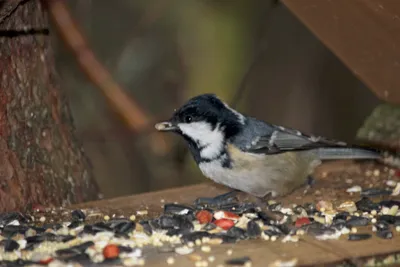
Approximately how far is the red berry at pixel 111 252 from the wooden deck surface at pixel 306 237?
0.11 m

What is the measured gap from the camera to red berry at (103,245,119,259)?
245 cm

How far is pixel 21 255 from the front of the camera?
8.35 feet

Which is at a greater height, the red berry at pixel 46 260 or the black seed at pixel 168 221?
the red berry at pixel 46 260

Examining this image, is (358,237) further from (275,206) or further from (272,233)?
(275,206)

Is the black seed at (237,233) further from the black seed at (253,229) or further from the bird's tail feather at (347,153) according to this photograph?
the bird's tail feather at (347,153)

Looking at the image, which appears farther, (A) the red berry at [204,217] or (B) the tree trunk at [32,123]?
(B) the tree trunk at [32,123]

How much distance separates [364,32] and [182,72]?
235 cm

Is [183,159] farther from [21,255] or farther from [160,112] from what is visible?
[21,255]

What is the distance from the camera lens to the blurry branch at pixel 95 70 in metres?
4.50

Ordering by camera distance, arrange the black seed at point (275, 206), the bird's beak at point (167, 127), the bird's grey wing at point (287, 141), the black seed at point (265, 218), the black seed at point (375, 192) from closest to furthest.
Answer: the black seed at point (265, 218)
the black seed at point (275, 206)
the black seed at point (375, 192)
the bird's beak at point (167, 127)
the bird's grey wing at point (287, 141)

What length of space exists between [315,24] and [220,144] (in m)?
0.71

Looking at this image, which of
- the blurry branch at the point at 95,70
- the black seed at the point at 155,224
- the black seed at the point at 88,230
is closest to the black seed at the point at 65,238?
the black seed at the point at 88,230

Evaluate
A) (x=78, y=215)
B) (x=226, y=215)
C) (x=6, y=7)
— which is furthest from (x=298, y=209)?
(x=6, y=7)

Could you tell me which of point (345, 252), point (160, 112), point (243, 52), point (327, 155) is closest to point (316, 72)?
point (243, 52)
